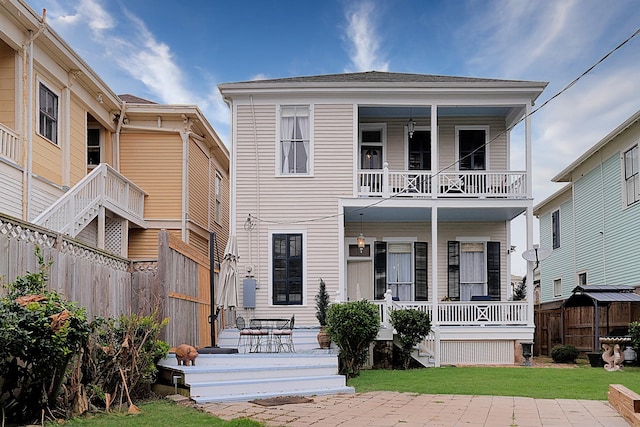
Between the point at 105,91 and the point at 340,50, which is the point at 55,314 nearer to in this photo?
the point at 105,91

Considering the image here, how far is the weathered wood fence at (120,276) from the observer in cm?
733

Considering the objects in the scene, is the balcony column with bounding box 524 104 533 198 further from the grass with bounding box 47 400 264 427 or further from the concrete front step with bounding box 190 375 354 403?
the grass with bounding box 47 400 264 427

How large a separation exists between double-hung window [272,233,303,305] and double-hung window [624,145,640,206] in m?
10.1

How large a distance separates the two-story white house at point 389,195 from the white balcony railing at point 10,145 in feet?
18.5

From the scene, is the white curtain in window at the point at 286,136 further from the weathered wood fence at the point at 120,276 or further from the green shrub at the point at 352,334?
the green shrub at the point at 352,334

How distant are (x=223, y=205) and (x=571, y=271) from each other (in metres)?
13.8

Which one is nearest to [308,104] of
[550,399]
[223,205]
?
[223,205]

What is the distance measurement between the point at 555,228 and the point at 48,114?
833 inches

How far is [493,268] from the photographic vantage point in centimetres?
1748

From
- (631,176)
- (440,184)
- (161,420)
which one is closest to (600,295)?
(631,176)

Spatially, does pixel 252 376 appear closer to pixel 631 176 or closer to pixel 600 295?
pixel 600 295

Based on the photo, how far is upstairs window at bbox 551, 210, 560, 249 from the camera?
26703 mm

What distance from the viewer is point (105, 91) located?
16188 millimetres

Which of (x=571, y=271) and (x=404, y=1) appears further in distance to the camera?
(x=571, y=271)
